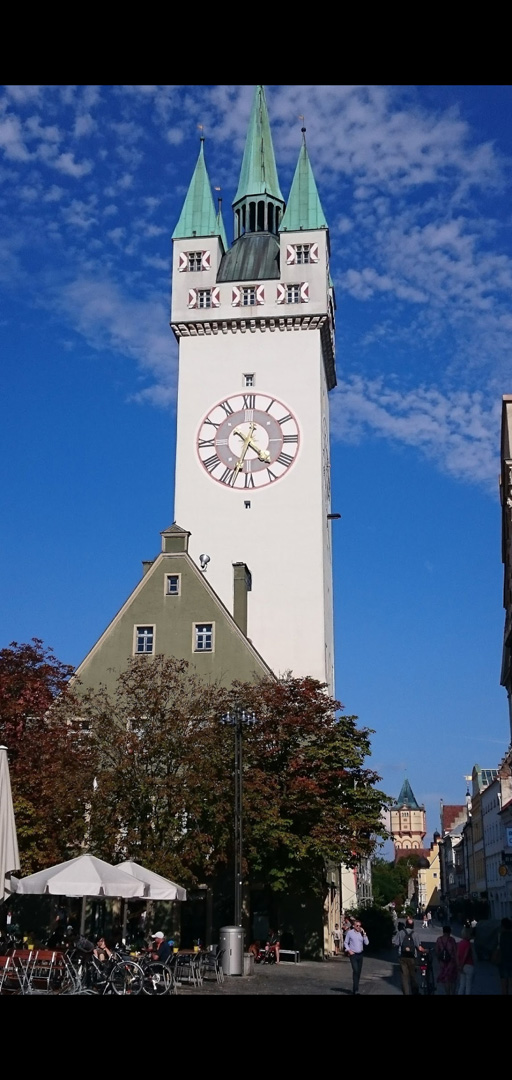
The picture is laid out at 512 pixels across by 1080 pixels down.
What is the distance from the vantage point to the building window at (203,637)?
125ft

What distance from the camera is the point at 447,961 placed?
16906 millimetres

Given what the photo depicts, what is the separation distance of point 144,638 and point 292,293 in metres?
22.9

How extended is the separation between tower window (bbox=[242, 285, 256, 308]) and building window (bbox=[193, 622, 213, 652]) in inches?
831

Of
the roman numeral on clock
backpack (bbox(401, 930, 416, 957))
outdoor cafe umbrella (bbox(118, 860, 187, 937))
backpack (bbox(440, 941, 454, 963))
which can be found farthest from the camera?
the roman numeral on clock

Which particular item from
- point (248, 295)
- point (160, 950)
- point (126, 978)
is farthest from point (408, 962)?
point (248, 295)

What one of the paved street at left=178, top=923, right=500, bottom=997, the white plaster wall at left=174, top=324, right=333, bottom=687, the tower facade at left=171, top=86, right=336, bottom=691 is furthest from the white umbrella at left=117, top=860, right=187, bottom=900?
the white plaster wall at left=174, top=324, right=333, bottom=687

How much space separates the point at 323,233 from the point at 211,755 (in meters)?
34.6

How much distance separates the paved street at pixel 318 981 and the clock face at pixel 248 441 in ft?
80.1

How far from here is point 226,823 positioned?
29.2 metres

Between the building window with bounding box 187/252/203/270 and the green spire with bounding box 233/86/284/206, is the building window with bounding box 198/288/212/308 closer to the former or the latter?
the building window with bounding box 187/252/203/270

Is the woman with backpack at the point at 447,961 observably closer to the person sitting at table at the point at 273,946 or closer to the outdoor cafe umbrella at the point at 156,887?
the outdoor cafe umbrella at the point at 156,887

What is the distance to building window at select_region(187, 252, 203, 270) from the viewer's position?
5550 cm
